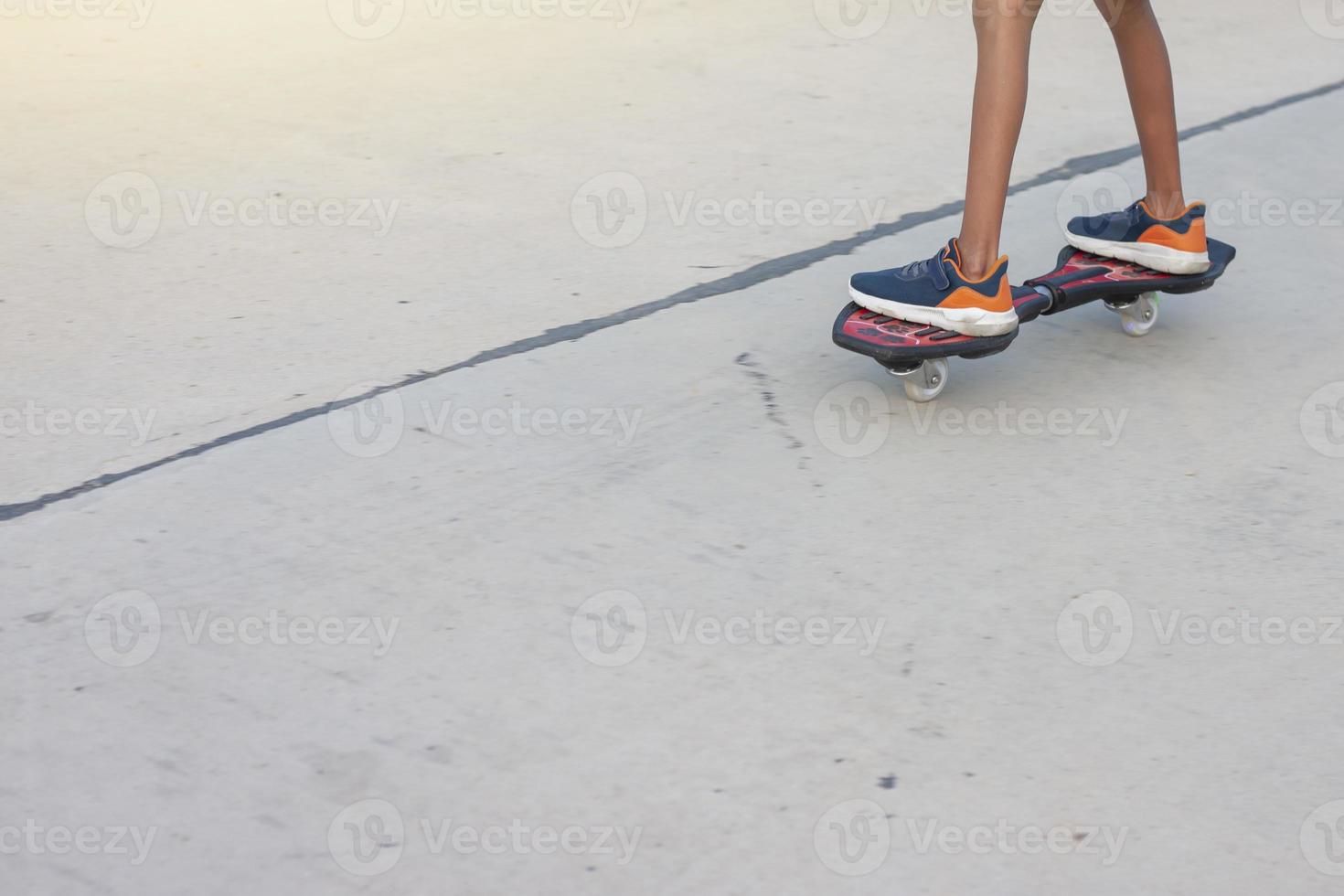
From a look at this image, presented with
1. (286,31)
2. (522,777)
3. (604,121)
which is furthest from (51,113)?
(522,777)

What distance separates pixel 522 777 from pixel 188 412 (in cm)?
133

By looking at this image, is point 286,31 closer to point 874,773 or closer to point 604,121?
point 604,121

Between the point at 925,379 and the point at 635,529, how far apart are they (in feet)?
2.58

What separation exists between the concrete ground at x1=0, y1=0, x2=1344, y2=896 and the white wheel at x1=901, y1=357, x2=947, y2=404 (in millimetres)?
→ 40

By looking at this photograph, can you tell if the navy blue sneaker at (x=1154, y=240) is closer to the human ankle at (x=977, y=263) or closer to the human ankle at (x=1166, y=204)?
the human ankle at (x=1166, y=204)

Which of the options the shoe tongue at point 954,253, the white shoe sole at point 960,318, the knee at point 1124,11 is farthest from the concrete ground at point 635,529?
the knee at point 1124,11

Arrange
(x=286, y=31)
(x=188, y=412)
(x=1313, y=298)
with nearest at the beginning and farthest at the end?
1. (x=188, y=412)
2. (x=1313, y=298)
3. (x=286, y=31)

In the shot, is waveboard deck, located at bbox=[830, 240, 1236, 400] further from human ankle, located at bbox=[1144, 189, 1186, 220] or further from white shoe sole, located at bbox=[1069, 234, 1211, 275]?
human ankle, located at bbox=[1144, 189, 1186, 220]

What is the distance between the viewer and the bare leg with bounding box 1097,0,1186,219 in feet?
9.98

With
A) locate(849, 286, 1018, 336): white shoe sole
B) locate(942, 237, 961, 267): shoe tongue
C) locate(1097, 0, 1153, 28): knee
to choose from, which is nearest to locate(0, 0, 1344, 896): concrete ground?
locate(849, 286, 1018, 336): white shoe sole

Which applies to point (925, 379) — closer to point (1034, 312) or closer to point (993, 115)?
point (1034, 312)

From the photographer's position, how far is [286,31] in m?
5.57

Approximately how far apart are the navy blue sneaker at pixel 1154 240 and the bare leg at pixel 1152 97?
0.10 ft

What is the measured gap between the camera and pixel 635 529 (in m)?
2.45
